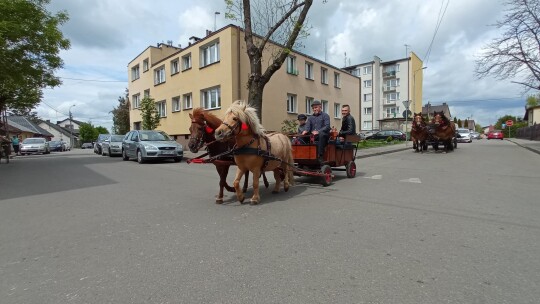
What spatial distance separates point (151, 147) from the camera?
50.7ft

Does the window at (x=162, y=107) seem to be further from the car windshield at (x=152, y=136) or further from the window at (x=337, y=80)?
the window at (x=337, y=80)

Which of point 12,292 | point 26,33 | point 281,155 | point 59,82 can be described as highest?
point 26,33

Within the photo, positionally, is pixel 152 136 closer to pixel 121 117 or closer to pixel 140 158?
pixel 140 158

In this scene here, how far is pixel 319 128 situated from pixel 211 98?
1608 cm

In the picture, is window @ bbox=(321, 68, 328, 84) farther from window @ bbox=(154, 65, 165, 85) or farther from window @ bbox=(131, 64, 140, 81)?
window @ bbox=(131, 64, 140, 81)

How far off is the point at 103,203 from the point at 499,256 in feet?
21.2

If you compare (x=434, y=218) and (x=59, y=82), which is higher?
(x=59, y=82)

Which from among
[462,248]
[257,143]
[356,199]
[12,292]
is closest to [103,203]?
[257,143]

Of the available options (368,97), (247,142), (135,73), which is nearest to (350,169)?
(247,142)

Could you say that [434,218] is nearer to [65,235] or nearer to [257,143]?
[257,143]

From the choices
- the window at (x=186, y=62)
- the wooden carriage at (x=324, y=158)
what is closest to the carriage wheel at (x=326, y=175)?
the wooden carriage at (x=324, y=158)

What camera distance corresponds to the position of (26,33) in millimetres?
16484

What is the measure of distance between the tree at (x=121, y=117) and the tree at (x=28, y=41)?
29777mm

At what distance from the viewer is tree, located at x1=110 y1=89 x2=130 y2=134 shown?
49375 mm
